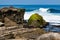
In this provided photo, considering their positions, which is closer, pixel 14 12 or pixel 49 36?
pixel 49 36

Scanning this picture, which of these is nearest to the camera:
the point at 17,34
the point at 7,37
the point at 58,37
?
the point at 58,37

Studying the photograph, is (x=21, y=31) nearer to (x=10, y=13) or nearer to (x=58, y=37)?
(x=58, y=37)

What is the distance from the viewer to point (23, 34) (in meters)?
11.3

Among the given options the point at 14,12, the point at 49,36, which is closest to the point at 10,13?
the point at 14,12

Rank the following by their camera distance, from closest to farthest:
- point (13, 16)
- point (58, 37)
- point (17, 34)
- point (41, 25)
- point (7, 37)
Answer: point (58, 37) < point (7, 37) < point (17, 34) < point (13, 16) < point (41, 25)

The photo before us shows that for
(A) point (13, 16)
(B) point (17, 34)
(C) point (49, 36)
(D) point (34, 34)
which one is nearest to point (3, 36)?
(B) point (17, 34)

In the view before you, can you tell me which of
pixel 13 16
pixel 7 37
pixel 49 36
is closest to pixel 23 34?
pixel 7 37

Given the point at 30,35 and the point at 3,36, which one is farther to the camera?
the point at 30,35

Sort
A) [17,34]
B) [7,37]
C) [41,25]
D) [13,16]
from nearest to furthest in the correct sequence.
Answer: [7,37] < [17,34] < [13,16] < [41,25]

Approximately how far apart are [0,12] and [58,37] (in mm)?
12619

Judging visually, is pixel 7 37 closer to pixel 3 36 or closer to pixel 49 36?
pixel 3 36

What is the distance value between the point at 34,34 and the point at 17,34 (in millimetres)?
896

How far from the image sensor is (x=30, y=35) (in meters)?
11.3

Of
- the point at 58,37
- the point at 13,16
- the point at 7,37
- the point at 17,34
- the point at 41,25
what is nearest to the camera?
the point at 58,37
